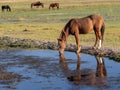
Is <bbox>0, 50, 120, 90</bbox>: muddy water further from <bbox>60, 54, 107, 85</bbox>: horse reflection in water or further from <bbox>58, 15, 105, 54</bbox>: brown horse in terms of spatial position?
<bbox>58, 15, 105, 54</bbox>: brown horse

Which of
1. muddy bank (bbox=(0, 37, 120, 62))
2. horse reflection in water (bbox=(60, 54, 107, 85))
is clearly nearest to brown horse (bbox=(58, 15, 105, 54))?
muddy bank (bbox=(0, 37, 120, 62))

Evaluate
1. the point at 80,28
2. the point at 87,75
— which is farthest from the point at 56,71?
the point at 80,28

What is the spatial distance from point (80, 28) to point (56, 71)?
5.68 m

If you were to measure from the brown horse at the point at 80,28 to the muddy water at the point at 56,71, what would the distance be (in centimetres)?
71

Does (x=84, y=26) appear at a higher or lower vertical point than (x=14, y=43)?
higher

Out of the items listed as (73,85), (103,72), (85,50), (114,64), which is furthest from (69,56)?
(73,85)

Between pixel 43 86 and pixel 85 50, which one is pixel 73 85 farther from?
pixel 85 50

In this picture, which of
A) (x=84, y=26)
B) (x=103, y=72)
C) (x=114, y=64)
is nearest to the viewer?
(x=103, y=72)

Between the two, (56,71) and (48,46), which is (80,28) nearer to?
(48,46)

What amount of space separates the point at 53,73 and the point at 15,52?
681 centimetres

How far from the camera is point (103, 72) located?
1515 cm

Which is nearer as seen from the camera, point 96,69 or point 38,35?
point 96,69

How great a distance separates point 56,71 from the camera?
1566cm

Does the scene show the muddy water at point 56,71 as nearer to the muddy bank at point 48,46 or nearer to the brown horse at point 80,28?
the muddy bank at point 48,46
